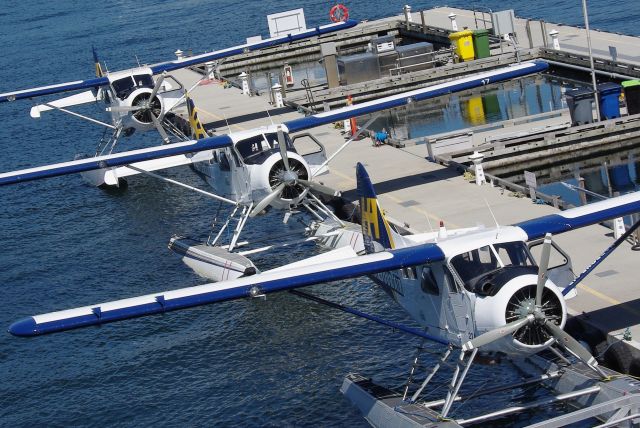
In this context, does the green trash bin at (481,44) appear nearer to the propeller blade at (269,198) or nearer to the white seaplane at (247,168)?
the white seaplane at (247,168)

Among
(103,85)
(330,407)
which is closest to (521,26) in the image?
(103,85)

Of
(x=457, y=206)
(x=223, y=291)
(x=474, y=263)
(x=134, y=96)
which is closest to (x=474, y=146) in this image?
(x=457, y=206)

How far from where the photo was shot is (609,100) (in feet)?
119

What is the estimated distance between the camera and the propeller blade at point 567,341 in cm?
1755

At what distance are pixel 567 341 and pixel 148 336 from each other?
39.2ft

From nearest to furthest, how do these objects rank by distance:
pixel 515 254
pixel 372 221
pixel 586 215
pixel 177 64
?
pixel 515 254
pixel 586 215
pixel 372 221
pixel 177 64

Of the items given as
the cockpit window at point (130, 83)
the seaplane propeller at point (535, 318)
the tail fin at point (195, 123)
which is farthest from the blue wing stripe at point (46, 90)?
the seaplane propeller at point (535, 318)

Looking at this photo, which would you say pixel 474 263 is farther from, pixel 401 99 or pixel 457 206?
pixel 401 99

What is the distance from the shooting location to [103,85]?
43844mm

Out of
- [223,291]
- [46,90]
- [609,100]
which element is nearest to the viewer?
[223,291]

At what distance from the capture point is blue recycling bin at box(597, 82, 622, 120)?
3594 cm

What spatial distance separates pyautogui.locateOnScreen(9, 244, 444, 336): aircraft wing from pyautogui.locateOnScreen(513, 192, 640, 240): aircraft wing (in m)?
1.94

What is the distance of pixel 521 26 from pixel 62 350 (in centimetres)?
3302

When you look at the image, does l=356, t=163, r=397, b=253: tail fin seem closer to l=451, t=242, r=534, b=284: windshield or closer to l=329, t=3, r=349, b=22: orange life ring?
l=451, t=242, r=534, b=284: windshield
